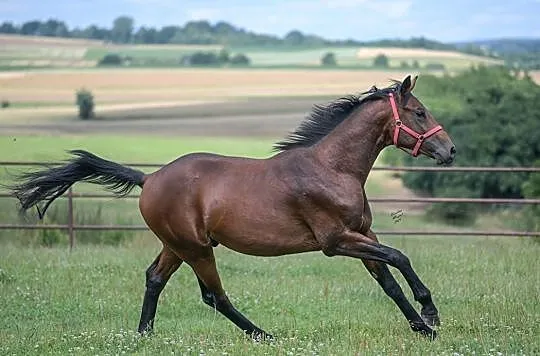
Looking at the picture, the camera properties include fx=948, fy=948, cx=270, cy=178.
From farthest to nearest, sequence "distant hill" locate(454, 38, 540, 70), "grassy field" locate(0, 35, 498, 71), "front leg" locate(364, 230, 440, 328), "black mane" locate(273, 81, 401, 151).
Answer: "distant hill" locate(454, 38, 540, 70), "grassy field" locate(0, 35, 498, 71), "black mane" locate(273, 81, 401, 151), "front leg" locate(364, 230, 440, 328)

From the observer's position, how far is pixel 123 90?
41.8 meters

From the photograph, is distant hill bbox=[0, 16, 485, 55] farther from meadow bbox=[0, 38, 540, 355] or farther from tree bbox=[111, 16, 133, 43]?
meadow bbox=[0, 38, 540, 355]

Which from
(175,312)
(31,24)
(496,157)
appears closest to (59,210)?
(175,312)

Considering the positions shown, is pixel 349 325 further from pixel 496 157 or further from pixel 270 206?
pixel 496 157

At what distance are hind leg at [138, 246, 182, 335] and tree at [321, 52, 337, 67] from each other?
147 feet

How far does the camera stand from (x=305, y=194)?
7074 mm

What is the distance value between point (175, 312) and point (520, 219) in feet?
47.7

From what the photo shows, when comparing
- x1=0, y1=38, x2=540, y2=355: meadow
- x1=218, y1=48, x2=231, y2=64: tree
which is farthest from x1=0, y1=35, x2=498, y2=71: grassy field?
x1=0, y1=38, x2=540, y2=355: meadow

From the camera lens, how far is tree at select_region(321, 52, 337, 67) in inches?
2071

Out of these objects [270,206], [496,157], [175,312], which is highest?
[270,206]

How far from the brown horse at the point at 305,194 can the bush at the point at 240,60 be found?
47.2m

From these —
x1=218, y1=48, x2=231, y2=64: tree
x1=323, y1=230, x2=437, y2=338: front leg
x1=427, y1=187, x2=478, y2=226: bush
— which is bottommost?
x1=427, y1=187, x2=478, y2=226: bush

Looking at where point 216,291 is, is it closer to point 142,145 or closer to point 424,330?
point 424,330

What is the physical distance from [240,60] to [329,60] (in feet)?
17.4
